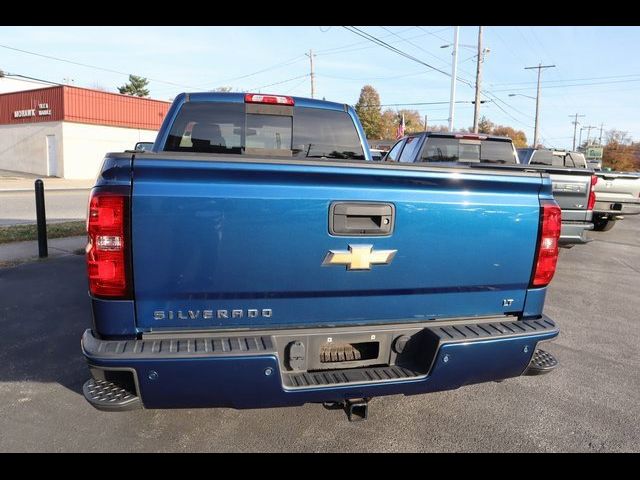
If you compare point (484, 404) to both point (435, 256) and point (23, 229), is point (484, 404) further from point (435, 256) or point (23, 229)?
point (23, 229)

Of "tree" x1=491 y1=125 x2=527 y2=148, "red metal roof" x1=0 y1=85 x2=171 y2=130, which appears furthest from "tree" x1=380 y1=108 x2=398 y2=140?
"red metal roof" x1=0 y1=85 x2=171 y2=130

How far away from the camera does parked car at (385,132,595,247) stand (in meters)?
7.41

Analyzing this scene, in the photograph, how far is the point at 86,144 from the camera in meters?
35.8

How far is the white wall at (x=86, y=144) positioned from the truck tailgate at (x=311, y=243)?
117 feet

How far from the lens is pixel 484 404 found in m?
3.38

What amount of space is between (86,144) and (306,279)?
3905cm

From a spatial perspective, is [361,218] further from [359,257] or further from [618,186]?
[618,186]

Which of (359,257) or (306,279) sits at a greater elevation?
(359,257)

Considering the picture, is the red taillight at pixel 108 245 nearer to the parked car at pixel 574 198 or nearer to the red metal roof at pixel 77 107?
the parked car at pixel 574 198

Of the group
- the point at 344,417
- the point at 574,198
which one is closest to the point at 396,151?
the point at 574,198

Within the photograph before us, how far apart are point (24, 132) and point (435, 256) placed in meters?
43.4

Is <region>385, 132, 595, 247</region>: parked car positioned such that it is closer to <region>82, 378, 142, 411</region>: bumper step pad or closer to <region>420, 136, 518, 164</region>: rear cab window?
<region>420, 136, 518, 164</region>: rear cab window

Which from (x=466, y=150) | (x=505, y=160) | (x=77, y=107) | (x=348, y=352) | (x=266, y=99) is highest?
(x=77, y=107)

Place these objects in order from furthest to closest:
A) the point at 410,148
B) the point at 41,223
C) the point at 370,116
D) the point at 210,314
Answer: the point at 370,116, the point at 410,148, the point at 41,223, the point at 210,314
